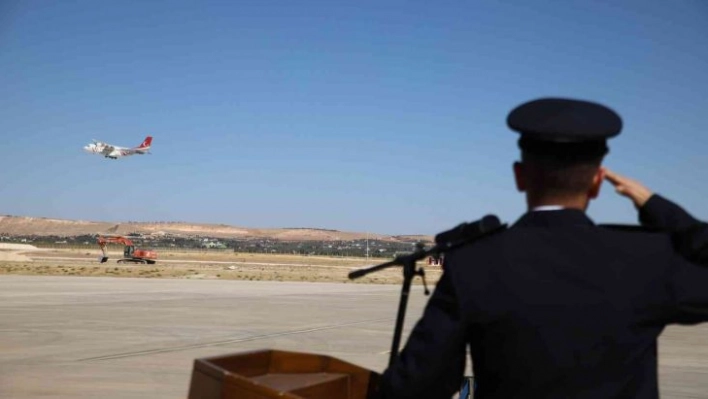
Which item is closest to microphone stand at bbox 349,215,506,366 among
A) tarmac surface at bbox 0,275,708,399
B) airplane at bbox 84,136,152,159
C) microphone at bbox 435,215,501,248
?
microphone at bbox 435,215,501,248

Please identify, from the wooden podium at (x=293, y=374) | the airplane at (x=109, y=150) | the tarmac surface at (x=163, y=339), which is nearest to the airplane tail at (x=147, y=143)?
the airplane at (x=109, y=150)

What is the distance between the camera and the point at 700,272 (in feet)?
6.69

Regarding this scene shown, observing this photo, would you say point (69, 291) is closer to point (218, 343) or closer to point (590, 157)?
point (218, 343)

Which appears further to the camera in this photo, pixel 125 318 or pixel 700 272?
pixel 125 318

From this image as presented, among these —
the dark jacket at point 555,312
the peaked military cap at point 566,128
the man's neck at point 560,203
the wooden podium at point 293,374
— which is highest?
the peaked military cap at point 566,128

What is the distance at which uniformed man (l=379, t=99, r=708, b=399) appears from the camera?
76.8 inches

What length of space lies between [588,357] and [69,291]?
2841cm

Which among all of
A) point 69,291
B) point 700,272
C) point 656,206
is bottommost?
point 69,291

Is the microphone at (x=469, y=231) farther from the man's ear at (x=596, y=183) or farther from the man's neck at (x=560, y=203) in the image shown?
the man's ear at (x=596, y=183)

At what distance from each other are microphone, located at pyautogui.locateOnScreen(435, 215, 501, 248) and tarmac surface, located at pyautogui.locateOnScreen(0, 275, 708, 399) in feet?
23.7

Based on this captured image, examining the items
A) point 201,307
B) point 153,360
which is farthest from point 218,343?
point 201,307

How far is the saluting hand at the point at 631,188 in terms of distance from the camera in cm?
226

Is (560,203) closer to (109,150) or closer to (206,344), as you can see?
(206,344)

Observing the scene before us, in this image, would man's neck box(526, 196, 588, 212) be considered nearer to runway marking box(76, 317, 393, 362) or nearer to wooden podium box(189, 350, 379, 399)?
wooden podium box(189, 350, 379, 399)
